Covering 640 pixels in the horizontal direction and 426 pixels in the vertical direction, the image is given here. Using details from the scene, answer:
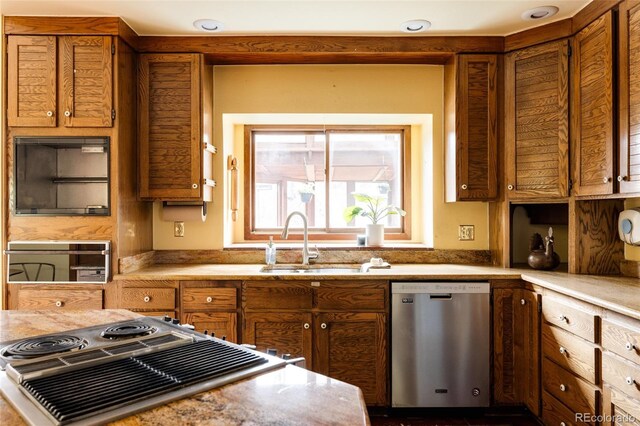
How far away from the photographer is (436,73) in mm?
3010

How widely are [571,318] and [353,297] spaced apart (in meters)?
1.14

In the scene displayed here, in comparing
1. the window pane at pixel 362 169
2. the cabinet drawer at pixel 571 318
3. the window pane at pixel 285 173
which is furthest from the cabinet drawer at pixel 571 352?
the window pane at pixel 285 173

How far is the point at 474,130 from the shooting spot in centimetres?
271

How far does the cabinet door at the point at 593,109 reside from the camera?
214 cm

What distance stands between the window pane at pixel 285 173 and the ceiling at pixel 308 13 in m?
0.92

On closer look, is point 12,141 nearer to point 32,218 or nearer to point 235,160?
point 32,218

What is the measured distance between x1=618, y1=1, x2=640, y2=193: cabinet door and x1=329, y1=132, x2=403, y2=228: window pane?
156 cm

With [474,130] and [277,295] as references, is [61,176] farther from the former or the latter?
[474,130]

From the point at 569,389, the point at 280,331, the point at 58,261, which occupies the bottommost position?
the point at 569,389

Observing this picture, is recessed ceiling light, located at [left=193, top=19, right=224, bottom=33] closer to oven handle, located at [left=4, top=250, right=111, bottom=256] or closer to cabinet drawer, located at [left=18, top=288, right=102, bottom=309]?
oven handle, located at [left=4, top=250, right=111, bottom=256]

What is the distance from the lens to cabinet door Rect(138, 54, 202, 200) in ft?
8.89

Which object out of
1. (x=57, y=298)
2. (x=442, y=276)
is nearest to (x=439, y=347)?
(x=442, y=276)

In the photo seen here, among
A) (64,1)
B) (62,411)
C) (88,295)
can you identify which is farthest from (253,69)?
(62,411)

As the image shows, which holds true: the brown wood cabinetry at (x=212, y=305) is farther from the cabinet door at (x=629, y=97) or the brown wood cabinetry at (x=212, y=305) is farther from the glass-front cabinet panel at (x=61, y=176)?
the cabinet door at (x=629, y=97)
